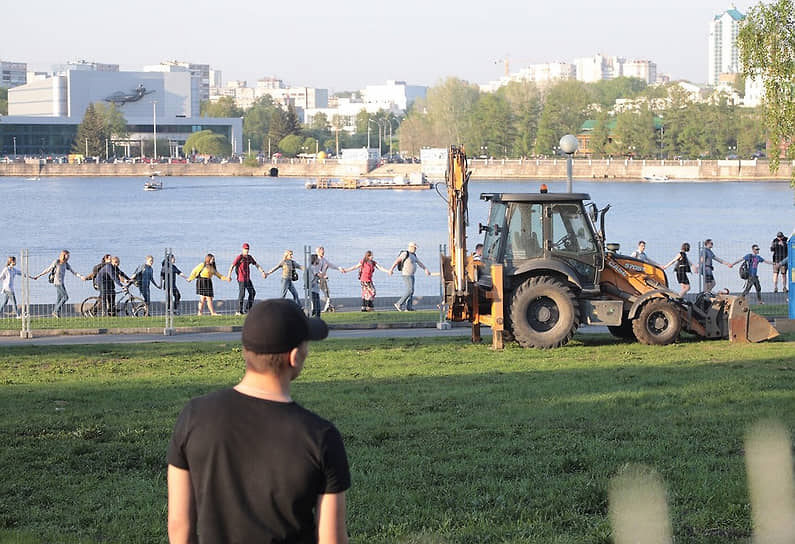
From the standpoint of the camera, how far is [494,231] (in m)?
17.8

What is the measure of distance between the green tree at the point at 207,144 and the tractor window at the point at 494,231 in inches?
7043

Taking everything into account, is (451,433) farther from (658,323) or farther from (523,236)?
(658,323)

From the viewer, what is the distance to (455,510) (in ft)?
23.8

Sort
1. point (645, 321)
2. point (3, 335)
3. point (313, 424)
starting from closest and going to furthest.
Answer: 1. point (313, 424)
2. point (645, 321)
3. point (3, 335)

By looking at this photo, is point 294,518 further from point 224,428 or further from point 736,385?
point 736,385

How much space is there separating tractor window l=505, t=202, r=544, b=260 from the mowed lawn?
5.00 ft

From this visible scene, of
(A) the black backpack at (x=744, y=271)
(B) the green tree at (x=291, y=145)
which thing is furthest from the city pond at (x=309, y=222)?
(B) the green tree at (x=291, y=145)

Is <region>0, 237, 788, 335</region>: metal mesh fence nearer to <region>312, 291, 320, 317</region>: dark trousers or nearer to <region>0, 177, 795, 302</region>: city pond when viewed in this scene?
<region>0, 177, 795, 302</region>: city pond

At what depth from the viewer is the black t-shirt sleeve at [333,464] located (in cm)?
385

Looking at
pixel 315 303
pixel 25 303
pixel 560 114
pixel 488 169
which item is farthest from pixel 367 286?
pixel 560 114

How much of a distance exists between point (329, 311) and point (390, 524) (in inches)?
791

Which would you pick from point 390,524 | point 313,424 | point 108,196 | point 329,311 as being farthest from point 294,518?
point 108,196

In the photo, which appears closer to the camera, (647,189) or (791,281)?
(791,281)

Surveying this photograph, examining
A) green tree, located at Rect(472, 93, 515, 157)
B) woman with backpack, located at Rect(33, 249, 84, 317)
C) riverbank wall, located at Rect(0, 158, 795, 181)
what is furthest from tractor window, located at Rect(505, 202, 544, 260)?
green tree, located at Rect(472, 93, 515, 157)
